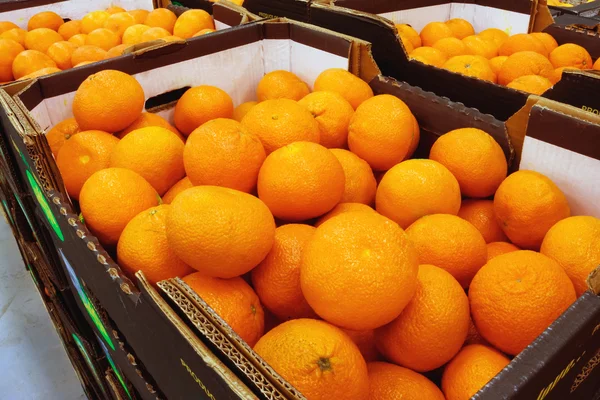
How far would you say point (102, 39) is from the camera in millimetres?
1909

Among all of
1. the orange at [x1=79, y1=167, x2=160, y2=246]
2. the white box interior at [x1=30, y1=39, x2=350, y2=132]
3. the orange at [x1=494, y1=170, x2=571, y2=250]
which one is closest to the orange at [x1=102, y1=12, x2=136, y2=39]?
the white box interior at [x1=30, y1=39, x2=350, y2=132]

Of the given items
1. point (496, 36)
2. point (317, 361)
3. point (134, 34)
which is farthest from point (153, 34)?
point (317, 361)

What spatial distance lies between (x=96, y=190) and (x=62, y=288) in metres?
0.52

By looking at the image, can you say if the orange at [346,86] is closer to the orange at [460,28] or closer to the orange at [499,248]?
the orange at [499,248]

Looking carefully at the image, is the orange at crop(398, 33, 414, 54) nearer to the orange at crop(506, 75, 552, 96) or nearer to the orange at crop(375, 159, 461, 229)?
the orange at crop(506, 75, 552, 96)

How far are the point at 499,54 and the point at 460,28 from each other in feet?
0.91

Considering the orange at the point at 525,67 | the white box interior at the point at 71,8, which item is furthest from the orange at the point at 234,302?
the white box interior at the point at 71,8

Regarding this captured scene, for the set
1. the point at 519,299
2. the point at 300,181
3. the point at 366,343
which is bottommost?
the point at 366,343

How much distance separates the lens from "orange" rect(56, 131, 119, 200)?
109 cm

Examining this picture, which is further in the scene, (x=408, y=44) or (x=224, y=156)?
(x=408, y=44)

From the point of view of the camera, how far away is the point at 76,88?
1.28 metres

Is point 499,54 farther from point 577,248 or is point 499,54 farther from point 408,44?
point 577,248

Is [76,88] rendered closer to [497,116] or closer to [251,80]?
[251,80]

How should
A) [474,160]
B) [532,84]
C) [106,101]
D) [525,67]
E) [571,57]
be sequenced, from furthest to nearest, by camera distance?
[571,57], [525,67], [532,84], [106,101], [474,160]
